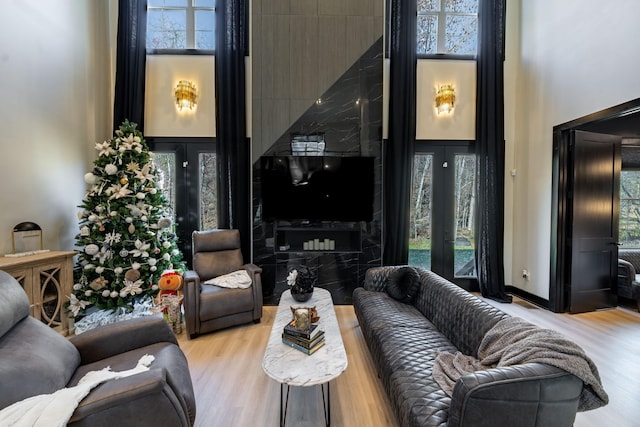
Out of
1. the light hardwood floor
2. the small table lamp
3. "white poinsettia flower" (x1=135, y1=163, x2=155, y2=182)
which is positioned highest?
"white poinsettia flower" (x1=135, y1=163, x2=155, y2=182)

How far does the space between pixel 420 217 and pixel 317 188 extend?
176 cm

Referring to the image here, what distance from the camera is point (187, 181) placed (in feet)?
14.1

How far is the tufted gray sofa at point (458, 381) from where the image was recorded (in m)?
1.21

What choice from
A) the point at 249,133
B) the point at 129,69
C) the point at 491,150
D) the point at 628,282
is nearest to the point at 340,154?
the point at 249,133

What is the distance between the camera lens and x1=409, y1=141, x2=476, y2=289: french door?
4.45 metres

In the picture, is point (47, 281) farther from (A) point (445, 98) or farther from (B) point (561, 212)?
(B) point (561, 212)

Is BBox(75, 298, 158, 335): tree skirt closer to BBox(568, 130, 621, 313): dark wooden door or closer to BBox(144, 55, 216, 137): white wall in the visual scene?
BBox(144, 55, 216, 137): white wall

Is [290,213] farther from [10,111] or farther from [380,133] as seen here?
[10,111]

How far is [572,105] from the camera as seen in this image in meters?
3.54

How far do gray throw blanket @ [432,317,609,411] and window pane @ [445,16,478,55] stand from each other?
14.1ft

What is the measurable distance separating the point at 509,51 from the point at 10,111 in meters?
6.47

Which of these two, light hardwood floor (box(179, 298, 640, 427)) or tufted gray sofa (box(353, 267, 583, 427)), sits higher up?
tufted gray sofa (box(353, 267, 583, 427))

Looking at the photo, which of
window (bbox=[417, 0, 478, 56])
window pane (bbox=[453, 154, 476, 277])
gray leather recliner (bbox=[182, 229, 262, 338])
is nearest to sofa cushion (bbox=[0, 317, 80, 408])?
gray leather recliner (bbox=[182, 229, 262, 338])

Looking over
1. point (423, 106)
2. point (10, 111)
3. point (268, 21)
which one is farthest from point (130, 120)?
point (423, 106)
